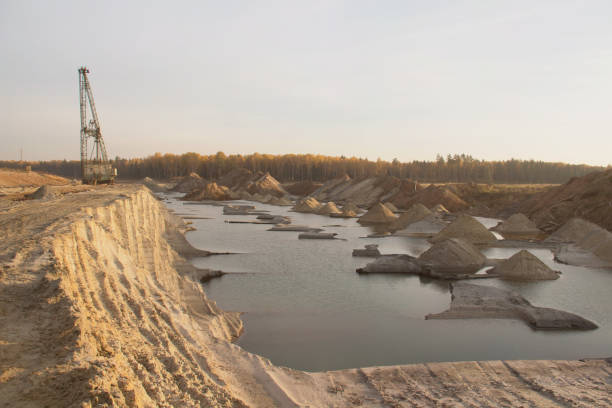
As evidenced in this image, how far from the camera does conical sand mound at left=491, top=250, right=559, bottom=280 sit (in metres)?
17.9

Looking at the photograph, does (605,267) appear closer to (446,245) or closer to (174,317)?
(446,245)

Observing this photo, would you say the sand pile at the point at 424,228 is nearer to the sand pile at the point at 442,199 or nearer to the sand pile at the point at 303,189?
the sand pile at the point at 442,199

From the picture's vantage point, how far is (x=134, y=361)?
18.2 feet

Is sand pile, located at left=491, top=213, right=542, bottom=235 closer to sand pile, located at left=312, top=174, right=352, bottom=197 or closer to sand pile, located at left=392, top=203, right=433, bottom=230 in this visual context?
sand pile, located at left=392, top=203, right=433, bottom=230

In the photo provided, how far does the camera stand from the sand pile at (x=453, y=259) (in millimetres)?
19309

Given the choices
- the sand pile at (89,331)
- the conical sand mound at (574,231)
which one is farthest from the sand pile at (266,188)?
the sand pile at (89,331)

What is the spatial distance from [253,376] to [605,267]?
18732mm

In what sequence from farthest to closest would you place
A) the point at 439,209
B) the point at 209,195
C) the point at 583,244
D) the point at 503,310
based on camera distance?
the point at 209,195 < the point at 439,209 < the point at 583,244 < the point at 503,310

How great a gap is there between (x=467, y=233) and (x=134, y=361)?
79.9ft

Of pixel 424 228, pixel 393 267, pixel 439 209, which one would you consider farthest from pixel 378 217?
pixel 393 267

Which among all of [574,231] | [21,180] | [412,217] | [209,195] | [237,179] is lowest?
[209,195]

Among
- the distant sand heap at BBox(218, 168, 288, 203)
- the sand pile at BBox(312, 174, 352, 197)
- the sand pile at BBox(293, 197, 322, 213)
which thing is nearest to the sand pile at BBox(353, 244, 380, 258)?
the sand pile at BBox(293, 197, 322, 213)

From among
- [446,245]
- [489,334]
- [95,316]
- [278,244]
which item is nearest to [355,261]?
[446,245]

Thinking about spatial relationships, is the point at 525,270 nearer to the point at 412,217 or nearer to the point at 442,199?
the point at 412,217
